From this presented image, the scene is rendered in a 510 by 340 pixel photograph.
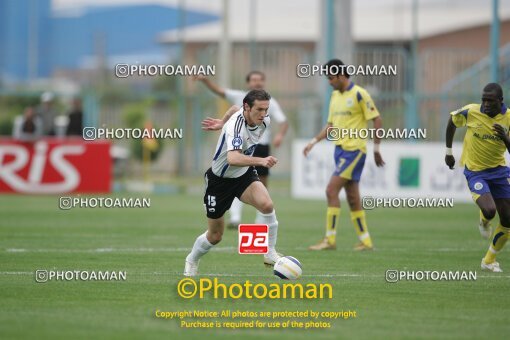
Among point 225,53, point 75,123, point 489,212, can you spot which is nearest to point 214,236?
point 489,212

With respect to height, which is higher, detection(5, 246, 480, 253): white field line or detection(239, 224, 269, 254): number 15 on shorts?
detection(239, 224, 269, 254): number 15 on shorts

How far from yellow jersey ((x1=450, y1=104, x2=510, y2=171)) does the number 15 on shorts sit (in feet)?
10.3

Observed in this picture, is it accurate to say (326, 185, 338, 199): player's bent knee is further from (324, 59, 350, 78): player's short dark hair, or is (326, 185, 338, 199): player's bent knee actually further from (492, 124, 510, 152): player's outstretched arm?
(492, 124, 510, 152): player's outstretched arm

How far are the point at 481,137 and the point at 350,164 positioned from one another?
8.71ft

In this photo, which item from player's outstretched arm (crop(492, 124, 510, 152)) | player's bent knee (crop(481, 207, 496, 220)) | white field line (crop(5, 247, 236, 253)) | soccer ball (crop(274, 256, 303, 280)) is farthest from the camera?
white field line (crop(5, 247, 236, 253))

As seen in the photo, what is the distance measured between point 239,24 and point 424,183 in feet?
92.3

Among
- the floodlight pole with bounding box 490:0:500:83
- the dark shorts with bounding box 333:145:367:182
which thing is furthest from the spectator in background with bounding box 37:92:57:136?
the dark shorts with bounding box 333:145:367:182

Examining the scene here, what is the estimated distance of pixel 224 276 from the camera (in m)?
11.6

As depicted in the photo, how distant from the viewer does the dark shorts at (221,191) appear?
11.3 metres

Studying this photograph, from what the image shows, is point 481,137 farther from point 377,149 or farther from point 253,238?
point 253,238

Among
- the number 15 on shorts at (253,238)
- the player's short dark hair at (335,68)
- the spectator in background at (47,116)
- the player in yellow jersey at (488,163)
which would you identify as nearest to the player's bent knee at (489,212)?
the player in yellow jersey at (488,163)

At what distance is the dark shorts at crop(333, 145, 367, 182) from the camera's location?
14.7m

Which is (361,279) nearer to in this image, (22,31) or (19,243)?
(19,243)

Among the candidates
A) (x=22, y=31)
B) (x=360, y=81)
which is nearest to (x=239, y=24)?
(x=22, y=31)
